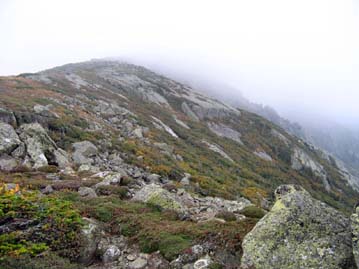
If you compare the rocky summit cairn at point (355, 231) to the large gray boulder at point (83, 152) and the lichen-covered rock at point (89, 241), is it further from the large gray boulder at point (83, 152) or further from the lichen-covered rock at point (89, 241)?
the large gray boulder at point (83, 152)

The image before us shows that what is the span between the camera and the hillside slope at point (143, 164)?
988 cm

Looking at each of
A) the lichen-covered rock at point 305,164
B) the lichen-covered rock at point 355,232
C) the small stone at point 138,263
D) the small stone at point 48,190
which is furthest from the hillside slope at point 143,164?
the lichen-covered rock at point 355,232

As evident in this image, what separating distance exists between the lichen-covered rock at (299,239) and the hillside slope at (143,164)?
0.77 m

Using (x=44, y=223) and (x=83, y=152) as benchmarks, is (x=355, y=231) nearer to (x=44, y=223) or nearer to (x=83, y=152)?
(x=44, y=223)

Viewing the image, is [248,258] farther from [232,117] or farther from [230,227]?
[232,117]

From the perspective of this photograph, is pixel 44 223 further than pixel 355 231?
Yes

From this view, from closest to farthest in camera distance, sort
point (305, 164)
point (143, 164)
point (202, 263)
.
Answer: point (202, 263) → point (143, 164) → point (305, 164)

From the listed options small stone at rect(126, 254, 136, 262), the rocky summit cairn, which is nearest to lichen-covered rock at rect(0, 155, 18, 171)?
small stone at rect(126, 254, 136, 262)

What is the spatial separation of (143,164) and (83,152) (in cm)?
481

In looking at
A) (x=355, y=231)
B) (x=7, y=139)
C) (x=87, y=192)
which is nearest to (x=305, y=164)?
(x=7, y=139)

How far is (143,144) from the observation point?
109ft

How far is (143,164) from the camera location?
25.4 m

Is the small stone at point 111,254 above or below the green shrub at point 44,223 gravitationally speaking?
below

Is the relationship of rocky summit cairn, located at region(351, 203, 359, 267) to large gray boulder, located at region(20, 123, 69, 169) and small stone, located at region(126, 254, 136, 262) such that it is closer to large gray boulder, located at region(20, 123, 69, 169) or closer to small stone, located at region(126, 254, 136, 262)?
small stone, located at region(126, 254, 136, 262)
